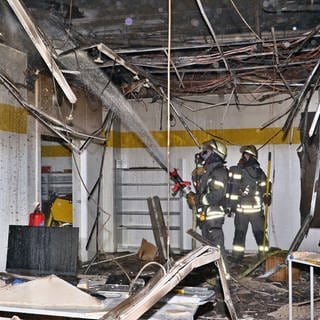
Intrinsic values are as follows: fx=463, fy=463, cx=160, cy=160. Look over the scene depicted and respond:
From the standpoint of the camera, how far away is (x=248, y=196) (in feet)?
23.5

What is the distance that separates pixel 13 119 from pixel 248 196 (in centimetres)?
374

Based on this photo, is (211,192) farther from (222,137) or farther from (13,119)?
(13,119)

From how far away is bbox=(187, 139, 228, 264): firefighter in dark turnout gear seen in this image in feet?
20.8

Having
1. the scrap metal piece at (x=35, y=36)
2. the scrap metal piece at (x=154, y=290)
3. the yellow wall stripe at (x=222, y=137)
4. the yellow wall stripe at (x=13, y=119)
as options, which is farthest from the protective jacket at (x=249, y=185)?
the scrap metal piece at (x=154, y=290)

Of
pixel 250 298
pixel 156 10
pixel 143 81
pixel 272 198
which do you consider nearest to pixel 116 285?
pixel 250 298

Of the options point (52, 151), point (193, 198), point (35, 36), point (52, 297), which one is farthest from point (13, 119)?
point (52, 151)

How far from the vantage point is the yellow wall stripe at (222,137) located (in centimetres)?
786

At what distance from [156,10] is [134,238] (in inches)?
185

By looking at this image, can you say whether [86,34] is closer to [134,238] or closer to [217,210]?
[217,210]

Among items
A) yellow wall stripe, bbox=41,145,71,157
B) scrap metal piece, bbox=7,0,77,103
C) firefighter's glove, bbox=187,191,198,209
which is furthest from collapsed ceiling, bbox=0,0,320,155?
yellow wall stripe, bbox=41,145,71,157

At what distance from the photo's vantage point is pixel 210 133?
26.7 ft

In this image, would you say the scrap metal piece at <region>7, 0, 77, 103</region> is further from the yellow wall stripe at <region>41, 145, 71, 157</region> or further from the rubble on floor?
the yellow wall stripe at <region>41, 145, 71, 157</region>

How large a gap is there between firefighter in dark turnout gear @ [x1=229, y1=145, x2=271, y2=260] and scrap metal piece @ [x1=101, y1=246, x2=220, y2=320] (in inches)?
188

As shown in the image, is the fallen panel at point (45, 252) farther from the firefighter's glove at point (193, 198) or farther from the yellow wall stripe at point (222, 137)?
the yellow wall stripe at point (222, 137)
